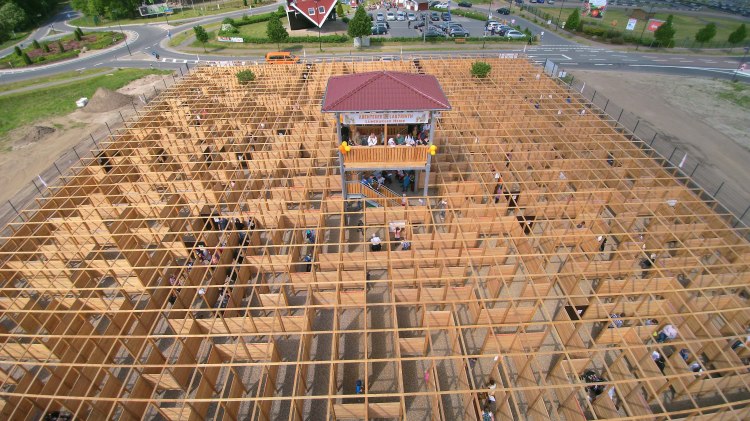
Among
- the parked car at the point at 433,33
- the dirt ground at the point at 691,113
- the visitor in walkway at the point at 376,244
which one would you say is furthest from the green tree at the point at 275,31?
the visitor in walkway at the point at 376,244

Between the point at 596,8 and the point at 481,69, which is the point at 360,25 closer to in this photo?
the point at 481,69

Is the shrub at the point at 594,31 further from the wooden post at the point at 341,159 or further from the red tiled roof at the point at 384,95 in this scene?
the wooden post at the point at 341,159

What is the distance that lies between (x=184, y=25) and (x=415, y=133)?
77739mm

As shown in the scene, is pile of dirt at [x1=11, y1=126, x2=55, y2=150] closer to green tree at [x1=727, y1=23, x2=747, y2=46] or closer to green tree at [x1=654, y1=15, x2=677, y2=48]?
green tree at [x1=654, y1=15, x2=677, y2=48]

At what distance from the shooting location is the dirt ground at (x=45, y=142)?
28.7 meters

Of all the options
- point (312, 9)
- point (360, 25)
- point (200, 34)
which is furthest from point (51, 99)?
point (360, 25)

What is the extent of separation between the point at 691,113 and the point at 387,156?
37366 mm

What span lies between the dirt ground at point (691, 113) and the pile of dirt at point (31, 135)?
5733cm

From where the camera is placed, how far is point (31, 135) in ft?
112

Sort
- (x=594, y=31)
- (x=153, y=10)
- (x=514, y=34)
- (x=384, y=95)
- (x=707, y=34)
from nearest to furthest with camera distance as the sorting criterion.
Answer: (x=384, y=95), (x=707, y=34), (x=514, y=34), (x=594, y=31), (x=153, y=10)

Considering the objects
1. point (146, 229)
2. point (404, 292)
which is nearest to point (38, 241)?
point (146, 229)

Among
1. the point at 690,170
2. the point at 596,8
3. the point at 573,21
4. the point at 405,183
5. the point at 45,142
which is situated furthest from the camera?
the point at 596,8

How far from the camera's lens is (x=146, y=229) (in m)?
19.4

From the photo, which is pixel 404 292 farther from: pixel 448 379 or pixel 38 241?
pixel 38 241
